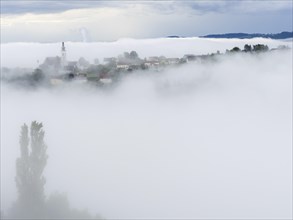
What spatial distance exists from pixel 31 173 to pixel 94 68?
5600 centimetres

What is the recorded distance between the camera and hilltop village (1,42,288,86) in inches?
3393

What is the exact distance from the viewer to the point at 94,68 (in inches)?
3401

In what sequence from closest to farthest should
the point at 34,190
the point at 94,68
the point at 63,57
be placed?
the point at 34,190, the point at 94,68, the point at 63,57

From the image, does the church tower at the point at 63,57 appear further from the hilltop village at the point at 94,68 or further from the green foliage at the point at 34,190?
the green foliage at the point at 34,190

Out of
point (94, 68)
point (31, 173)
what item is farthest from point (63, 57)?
point (31, 173)

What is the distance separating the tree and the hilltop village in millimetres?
53066

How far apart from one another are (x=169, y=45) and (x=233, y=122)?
64.9 feet

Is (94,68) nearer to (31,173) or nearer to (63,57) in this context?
(63,57)

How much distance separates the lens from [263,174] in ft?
212

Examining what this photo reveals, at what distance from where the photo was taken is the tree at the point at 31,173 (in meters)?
30.5

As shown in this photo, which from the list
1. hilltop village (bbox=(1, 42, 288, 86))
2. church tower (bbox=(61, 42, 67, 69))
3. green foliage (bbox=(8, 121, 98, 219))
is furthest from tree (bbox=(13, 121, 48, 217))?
church tower (bbox=(61, 42, 67, 69))

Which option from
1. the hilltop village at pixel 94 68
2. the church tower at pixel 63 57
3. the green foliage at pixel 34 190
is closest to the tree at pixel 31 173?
the green foliage at pixel 34 190

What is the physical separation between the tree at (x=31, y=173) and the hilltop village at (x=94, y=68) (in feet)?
174

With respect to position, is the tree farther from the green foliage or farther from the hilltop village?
the hilltop village
